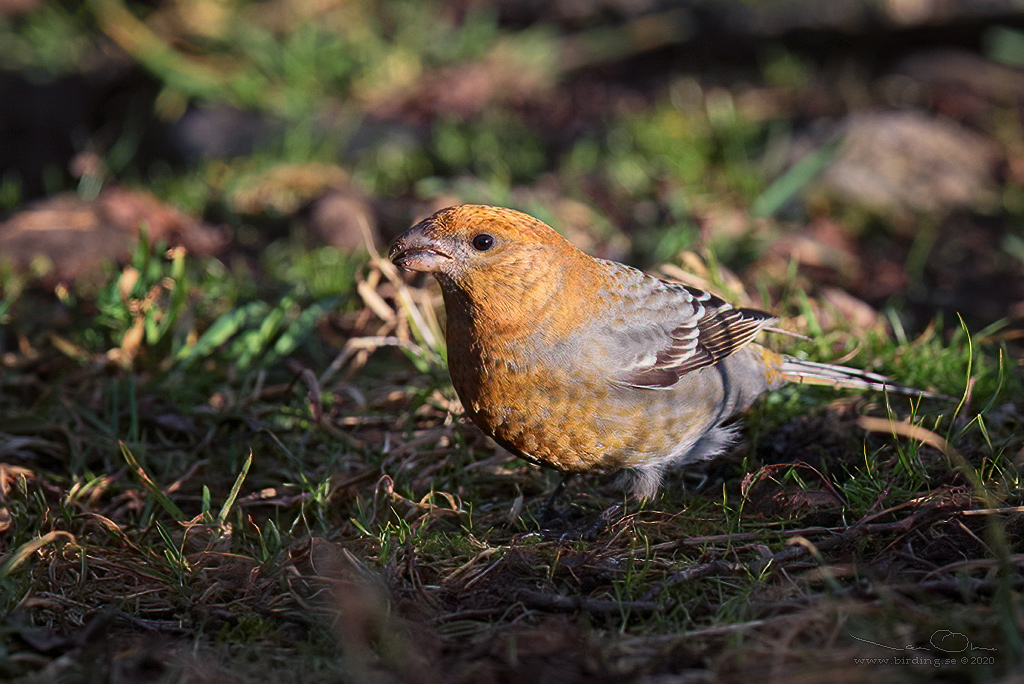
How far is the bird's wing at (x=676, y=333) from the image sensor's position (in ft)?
12.4

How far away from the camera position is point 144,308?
462 cm

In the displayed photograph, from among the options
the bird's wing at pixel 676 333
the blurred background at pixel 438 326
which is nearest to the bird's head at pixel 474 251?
the bird's wing at pixel 676 333

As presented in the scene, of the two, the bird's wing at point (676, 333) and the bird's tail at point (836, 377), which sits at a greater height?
the bird's wing at point (676, 333)

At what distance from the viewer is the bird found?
3.54 metres

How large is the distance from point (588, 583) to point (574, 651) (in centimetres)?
54

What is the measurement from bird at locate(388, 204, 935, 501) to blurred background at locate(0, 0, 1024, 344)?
1818 millimetres

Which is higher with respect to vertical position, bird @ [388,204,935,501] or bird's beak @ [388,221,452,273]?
bird's beak @ [388,221,452,273]

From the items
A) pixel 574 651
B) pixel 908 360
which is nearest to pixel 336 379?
pixel 574 651

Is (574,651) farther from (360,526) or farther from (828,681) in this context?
(360,526)
